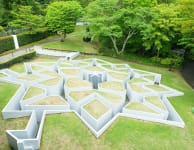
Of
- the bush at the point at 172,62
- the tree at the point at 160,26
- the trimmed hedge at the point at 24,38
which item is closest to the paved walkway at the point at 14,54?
the trimmed hedge at the point at 24,38

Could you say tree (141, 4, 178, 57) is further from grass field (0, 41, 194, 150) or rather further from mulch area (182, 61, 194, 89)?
grass field (0, 41, 194, 150)

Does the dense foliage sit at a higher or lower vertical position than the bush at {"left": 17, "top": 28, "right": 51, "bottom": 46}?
higher

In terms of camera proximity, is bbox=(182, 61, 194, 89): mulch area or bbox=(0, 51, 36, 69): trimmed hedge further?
bbox=(182, 61, 194, 89): mulch area

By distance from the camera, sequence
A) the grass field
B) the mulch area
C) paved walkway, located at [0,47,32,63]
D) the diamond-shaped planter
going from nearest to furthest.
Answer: the grass field, the diamond-shaped planter, the mulch area, paved walkway, located at [0,47,32,63]

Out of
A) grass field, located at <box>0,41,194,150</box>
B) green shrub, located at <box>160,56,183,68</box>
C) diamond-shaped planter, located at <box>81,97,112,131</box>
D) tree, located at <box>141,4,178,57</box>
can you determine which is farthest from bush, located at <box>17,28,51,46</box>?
green shrub, located at <box>160,56,183,68</box>

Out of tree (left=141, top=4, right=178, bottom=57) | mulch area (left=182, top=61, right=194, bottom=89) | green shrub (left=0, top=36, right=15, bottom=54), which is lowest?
mulch area (left=182, top=61, right=194, bottom=89)

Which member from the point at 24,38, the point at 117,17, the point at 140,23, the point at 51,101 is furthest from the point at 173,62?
the point at 24,38

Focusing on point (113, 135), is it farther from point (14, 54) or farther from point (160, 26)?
point (14, 54)
